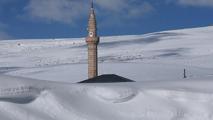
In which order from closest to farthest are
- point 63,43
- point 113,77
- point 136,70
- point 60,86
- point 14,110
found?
point 14,110, point 60,86, point 113,77, point 136,70, point 63,43

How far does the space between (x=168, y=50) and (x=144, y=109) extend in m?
31.1

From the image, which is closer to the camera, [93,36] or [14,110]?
[14,110]

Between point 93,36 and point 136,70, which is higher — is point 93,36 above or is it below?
above

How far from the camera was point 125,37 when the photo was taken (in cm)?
4422

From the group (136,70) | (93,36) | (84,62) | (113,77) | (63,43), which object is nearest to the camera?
(113,77)

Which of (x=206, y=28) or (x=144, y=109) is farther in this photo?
(x=206, y=28)

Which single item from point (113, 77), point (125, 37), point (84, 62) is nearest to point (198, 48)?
point (84, 62)

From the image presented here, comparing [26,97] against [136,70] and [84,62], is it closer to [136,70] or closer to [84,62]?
[136,70]

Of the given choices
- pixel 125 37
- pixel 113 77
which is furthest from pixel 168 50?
pixel 113 77

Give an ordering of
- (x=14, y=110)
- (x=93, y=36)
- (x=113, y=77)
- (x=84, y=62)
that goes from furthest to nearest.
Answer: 1. (x=84, y=62)
2. (x=93, y=36)
3. (x=113, y=77)
4. (x=14, y=110)

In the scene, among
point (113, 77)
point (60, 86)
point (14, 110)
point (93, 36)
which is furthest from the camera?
point (93, 36)

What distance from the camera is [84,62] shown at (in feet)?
106

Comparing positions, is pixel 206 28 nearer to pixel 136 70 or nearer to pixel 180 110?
pixel 136 70

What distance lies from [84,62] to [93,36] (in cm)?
1169
